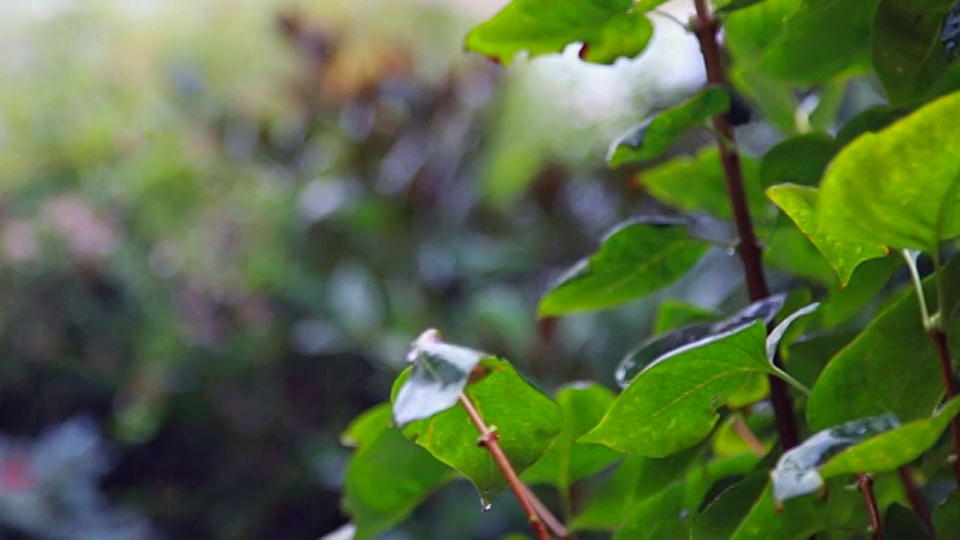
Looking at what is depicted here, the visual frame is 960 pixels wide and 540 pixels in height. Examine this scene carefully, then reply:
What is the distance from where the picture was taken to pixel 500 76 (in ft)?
5.67

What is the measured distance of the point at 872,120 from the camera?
16.3 inches

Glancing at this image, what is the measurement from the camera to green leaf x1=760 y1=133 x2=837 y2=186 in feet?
1.47

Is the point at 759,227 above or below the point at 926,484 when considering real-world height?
above

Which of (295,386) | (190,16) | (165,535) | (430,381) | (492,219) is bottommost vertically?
(165,535)

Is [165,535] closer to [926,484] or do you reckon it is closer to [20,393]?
[20,393]

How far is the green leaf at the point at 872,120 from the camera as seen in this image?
41 cm

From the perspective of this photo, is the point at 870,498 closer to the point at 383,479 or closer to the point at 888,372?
the point at 888,372

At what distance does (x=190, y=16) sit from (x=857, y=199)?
79.1 inches

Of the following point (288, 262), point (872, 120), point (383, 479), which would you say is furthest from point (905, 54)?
point (288, 262)

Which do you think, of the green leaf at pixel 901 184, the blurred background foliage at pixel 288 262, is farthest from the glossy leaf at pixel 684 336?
the blurred background foliage at pixel 288 262

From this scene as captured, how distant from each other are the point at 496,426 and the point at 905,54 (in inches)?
8.3

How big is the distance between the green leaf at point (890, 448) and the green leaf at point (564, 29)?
216mm

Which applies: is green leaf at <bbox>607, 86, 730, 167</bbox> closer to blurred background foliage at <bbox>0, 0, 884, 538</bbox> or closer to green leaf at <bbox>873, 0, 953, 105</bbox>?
green leaf at <bbox>873, 0, 953, 105</bbox>

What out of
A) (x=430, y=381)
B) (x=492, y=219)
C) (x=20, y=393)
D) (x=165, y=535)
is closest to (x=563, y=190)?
(x=492, y=219)
